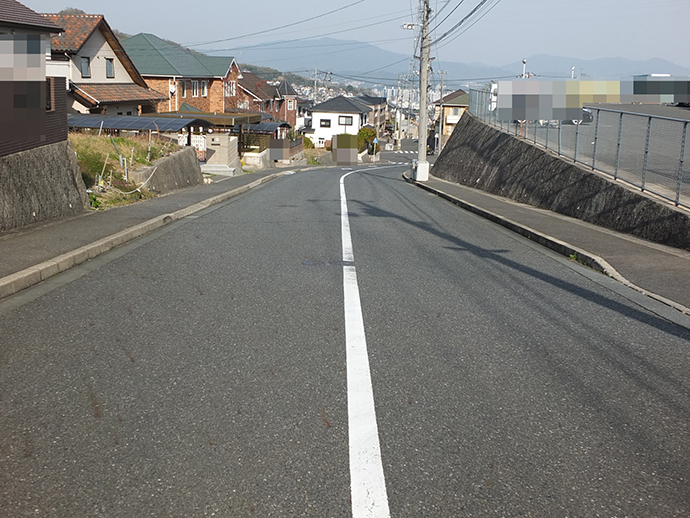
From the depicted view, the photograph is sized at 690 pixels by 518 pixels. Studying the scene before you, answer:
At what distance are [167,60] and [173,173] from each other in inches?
A: 1426

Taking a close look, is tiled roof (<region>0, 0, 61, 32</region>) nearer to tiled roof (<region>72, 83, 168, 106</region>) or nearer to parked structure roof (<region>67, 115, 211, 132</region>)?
parked structure roof (<region>67, 115, 211, 132</region>)

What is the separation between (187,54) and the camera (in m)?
56.8

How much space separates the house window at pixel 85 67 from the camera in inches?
1378

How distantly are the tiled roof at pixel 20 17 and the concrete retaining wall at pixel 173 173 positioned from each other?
16.0ft

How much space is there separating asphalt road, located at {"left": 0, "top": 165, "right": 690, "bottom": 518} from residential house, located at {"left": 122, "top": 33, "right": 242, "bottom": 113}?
47.0 metres

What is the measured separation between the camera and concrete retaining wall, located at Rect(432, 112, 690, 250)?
36.4 feet

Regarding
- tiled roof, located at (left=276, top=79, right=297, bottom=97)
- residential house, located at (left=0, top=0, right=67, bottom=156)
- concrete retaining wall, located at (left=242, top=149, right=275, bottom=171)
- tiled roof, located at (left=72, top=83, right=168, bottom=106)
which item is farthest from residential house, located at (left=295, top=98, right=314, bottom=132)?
residential house, located at (left=0, top=0, right=67, bottom=156)

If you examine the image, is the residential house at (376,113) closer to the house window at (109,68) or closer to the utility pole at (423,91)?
the house window at (109,68)

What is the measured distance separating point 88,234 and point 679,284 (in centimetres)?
851

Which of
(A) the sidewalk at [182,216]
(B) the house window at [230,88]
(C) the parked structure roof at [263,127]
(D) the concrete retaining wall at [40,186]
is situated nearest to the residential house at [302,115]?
(B) the house window at [230,88]

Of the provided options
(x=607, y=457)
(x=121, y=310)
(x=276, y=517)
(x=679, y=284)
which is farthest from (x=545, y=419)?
(x=679, y=284)

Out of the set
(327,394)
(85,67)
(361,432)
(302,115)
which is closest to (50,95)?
(327,394)

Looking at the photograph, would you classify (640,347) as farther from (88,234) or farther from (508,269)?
(88,234)

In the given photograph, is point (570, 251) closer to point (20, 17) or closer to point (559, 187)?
point (559, 187)
